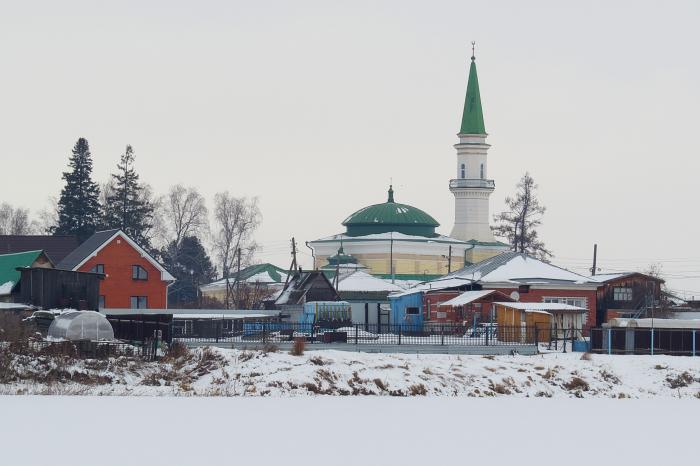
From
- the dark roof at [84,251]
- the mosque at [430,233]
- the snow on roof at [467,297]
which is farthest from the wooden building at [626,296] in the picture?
the mosque at [430,233]

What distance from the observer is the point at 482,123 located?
403 ft

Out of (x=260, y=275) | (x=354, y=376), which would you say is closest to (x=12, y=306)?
(x=354, y=376)

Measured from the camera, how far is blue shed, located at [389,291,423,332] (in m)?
73.4

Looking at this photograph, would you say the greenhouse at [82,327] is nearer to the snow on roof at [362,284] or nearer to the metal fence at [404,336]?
the metal fence at [404,336]

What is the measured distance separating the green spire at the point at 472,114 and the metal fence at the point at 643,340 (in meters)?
71.4

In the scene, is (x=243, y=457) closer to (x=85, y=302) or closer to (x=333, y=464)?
(x=333, y=464)

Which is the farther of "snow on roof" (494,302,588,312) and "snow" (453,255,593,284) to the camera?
"snow" (453,255,593,284)

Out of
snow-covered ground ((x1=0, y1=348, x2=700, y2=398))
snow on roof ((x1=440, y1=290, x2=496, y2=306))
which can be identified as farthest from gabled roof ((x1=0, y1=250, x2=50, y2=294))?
snow on roof ((x1=440, y1=290, x2=496, y2=306))

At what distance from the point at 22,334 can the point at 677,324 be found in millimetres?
26068

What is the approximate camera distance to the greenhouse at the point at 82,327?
150ft

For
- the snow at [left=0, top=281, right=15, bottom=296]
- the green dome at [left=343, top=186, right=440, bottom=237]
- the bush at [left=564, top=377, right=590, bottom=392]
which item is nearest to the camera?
the bush at [left=564, top=377, right=590, bottom=392]

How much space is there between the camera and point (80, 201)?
310 feet

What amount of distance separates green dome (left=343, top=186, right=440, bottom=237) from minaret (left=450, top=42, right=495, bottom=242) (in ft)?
9.66

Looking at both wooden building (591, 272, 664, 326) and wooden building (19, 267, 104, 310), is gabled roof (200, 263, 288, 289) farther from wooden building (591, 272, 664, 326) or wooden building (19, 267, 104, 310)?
wooden building (19, 267, 104, 310)
